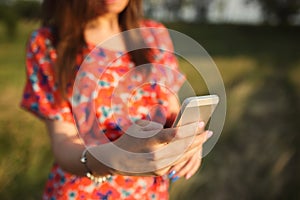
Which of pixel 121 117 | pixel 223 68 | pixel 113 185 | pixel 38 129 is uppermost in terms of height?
pixel 121 117

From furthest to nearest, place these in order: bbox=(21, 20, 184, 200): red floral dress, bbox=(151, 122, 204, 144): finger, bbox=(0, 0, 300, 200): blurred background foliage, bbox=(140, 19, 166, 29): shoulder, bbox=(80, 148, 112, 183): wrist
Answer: bbox=(0, 0, 300, 200): blurred background foliage → bbox=(140, 19, 166, 29): shoulder → bbox=(21, 20, 184, 200): red floral dress → bbox=(80, 148, 112, 183): wrist → bbox=(151, 122, 204, 144): finger

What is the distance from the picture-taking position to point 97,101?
39.8 inches

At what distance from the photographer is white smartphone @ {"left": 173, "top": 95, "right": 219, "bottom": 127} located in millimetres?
726

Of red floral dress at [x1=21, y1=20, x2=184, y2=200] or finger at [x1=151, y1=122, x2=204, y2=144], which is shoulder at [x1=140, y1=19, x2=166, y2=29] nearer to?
red floral dress at [x1=21, y1=20, x2=184, y2=200]

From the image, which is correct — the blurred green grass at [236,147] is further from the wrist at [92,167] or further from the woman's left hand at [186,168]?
the wrist at [92,167]

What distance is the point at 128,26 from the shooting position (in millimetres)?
1137

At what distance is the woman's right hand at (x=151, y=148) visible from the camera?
729 mm

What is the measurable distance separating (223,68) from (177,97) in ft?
20.1

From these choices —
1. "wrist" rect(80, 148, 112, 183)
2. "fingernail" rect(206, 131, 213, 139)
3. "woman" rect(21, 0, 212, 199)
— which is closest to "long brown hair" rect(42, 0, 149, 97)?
"woman" rect(21, 0, 212, 199)

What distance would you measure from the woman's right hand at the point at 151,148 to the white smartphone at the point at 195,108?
1cm

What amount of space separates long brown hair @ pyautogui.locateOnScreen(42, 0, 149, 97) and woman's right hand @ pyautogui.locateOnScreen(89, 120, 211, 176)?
243mm

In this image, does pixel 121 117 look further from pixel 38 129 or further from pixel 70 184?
pixel 38 129

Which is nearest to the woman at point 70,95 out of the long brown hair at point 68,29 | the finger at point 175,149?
the long brown hair at point 68,29

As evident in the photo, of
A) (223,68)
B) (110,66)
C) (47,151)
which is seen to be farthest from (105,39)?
(223,68)
